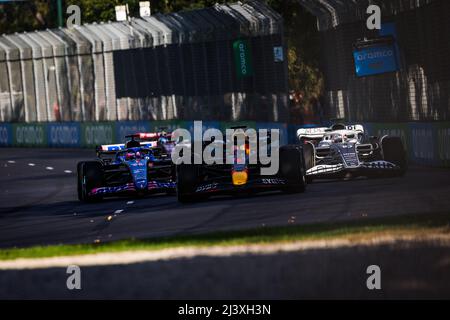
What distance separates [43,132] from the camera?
53031mm

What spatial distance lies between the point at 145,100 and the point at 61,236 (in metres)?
29.6

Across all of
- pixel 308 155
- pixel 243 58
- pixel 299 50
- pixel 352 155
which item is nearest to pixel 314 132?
pixel 308 155

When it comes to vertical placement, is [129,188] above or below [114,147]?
below

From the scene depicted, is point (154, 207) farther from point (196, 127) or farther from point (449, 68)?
point (196, 127)

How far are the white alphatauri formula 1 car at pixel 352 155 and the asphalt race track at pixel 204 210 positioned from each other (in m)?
0.22

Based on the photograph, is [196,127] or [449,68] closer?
[449,68]

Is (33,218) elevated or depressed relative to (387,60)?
depressed

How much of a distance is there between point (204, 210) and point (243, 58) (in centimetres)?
2040

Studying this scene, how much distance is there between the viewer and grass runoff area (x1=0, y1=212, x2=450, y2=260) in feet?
41.1

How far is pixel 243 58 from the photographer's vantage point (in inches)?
1535

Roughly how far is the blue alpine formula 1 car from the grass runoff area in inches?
323

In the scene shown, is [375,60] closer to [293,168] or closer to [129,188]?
[129,188]

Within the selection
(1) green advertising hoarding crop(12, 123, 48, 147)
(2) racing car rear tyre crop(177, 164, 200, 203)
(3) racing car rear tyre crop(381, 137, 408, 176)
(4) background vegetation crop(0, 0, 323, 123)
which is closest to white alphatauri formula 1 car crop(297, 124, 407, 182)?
(3) racing car rear tyre crop(381, 137, 408, 176)
